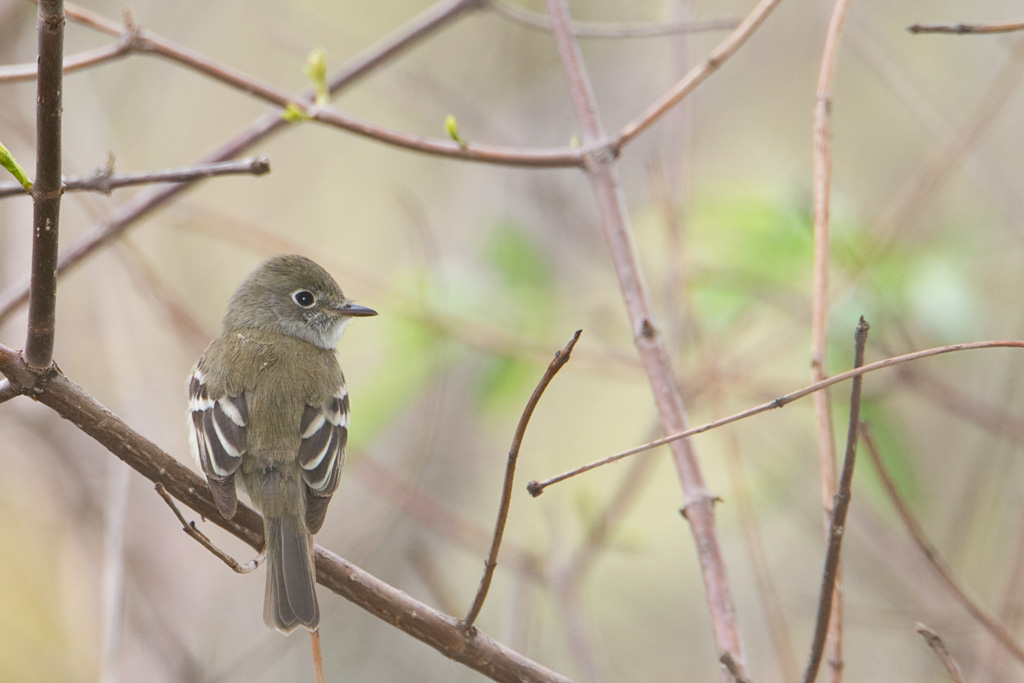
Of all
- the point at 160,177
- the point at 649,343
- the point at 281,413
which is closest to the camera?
the point at 160,177

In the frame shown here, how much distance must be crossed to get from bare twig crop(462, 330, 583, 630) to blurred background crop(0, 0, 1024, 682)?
107 centimetres

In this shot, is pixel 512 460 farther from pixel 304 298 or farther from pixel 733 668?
pixel 304 298

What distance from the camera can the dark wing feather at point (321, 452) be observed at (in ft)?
9.62

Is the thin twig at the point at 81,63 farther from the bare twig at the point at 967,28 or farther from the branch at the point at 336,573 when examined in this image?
the bare twig at the point at 967,28

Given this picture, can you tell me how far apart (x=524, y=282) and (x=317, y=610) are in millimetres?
1689

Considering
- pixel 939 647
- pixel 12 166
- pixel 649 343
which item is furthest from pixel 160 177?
pixel 939 647

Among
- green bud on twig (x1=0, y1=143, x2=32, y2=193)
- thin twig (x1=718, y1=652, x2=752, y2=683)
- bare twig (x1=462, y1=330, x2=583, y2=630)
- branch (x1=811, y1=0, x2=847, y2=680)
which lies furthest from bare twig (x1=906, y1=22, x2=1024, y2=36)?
green bud on twig (x1=0, y1=143, x2=32, y2=193)

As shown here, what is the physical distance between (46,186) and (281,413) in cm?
171

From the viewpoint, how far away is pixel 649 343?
2236 millimetres

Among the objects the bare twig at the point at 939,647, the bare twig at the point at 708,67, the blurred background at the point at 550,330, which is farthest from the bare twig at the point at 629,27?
the bare twig at the point at 939,647

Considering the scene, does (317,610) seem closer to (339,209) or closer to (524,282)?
(524,282)

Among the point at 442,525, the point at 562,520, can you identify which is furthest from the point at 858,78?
the point at 442,525

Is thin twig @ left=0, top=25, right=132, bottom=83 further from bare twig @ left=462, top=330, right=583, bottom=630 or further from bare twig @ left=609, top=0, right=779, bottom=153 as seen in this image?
bare twig @ left=462, top=330, right=583, bottom=630

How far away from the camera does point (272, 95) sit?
2.53 metres
